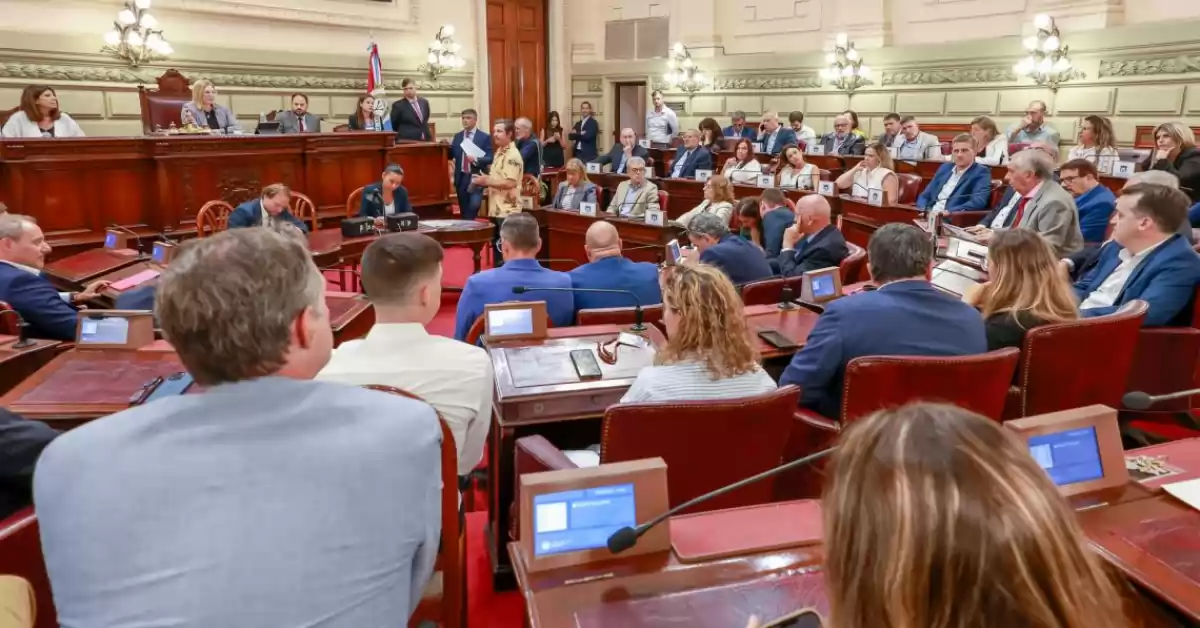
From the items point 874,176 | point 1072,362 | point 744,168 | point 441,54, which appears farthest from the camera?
point 441,54

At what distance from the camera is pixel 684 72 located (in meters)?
12.6

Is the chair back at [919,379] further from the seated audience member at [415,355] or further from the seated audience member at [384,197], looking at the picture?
the seated audience member at [384,197]

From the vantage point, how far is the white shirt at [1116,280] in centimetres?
336

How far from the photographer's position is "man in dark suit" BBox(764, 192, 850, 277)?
434 centimetres

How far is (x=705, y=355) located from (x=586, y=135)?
10612mm

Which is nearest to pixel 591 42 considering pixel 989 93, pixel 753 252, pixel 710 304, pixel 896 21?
pixel 896 21

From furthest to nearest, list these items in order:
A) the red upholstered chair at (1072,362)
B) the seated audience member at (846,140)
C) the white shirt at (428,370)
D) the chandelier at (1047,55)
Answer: the seated audience member at (846,140) → the chandelier at (1047,55) → the red upholstered chair at (1072,362) → the white shirt at (428,370)

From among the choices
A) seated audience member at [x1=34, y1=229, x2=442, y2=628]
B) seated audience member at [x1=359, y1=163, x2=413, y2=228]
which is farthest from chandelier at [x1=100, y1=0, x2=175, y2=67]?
seated audience member at [x1=34, y1=229, x2=442, y2=628]

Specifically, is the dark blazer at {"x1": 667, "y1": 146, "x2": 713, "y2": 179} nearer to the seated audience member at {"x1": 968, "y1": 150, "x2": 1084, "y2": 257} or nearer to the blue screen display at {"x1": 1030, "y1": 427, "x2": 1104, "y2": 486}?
the seated audience member at {"x1": 968, "y1": 150, "x2": 1084, "y2": 257}

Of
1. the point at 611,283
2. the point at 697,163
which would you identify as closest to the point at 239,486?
the point at 611,283

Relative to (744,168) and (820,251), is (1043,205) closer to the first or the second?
(820,251)

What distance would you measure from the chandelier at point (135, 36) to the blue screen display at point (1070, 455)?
935cm

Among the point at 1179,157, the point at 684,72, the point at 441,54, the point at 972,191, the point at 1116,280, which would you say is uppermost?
the point at 441,54

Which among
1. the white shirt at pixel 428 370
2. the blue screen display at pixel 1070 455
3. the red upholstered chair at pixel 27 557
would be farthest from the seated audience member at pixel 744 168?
the red upholstered chair at pixel 27 557
